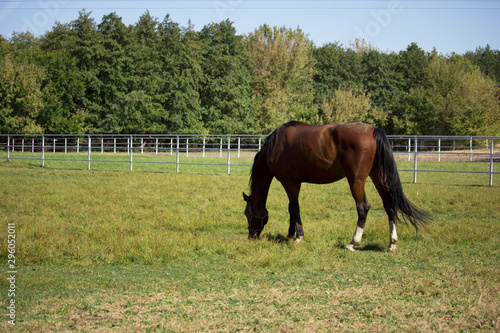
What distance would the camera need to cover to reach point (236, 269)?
4.80 m

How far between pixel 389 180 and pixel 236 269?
8.01 ft

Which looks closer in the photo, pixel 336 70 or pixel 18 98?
pixel 18 98

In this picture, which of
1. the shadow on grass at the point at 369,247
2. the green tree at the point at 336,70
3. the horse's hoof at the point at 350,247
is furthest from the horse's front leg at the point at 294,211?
the green tree at the point at 336,70

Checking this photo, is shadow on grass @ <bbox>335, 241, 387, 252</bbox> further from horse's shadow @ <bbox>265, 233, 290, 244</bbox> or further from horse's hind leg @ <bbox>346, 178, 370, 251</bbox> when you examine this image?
horse's shadow @ <bbox>265, 233, 290, 244</bbox>

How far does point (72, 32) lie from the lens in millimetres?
41438

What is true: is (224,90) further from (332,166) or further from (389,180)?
(389,180)

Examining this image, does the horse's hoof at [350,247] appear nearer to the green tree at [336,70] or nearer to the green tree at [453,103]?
the green tree at [453,103]

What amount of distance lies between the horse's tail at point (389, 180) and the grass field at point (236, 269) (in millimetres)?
545

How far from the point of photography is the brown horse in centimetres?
571

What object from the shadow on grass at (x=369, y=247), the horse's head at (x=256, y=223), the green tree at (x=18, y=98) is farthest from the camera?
the green tree at (x=18, y=98)

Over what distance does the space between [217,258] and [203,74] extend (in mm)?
35315

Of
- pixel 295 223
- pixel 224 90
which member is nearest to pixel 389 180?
pixel 295 223

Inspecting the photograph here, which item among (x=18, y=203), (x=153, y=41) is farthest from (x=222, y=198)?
(x=153, y=41)

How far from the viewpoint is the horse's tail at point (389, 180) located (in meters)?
5.68
